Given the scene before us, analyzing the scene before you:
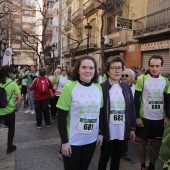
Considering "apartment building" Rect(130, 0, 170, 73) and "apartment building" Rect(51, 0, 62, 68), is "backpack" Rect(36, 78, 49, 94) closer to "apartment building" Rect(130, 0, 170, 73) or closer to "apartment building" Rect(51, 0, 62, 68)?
"apartment building" Rect(130, 0, 170, 73)

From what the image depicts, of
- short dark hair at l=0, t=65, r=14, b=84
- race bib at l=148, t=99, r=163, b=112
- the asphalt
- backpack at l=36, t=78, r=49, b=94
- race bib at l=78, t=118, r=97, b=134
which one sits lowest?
the asphalt

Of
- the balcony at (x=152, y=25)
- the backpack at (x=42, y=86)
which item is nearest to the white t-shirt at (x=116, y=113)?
the backpack at (x=42, y=86)

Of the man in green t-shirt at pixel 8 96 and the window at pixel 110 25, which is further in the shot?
the window at pixel 110 25

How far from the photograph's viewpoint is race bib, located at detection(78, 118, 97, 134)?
2376 mm

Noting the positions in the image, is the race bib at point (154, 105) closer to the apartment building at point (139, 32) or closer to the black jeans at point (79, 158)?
the black jeans at point (79, 158)

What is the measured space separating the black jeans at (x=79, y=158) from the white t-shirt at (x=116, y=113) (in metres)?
0.42

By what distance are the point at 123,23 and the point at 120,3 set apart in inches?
Result: 102

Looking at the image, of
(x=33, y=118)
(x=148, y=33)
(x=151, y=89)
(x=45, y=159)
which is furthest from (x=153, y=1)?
(x=45, y=159)

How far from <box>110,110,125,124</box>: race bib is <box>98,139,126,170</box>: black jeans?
28 cm

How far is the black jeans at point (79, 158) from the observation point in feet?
7.88

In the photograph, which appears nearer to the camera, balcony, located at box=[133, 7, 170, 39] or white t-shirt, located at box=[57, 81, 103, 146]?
white t-shirt, located at box=[57, 81, 103, 146]

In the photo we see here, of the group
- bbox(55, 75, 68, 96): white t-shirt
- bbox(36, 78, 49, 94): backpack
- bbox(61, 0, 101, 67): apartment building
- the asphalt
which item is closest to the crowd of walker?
the asphalt

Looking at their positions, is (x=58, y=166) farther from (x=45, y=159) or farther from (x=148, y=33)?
(x=148, y=33)

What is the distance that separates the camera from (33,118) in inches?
299
